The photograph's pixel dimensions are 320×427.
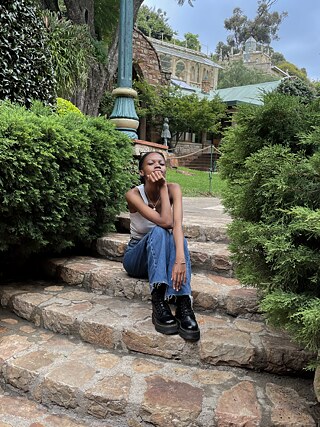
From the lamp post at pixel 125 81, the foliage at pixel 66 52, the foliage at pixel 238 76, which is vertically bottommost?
the lamp post at pixel 125 81

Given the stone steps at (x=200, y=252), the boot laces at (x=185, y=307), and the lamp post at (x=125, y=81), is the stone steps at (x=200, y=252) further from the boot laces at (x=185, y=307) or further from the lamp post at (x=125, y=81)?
the lamp post at (x=125, y=81)

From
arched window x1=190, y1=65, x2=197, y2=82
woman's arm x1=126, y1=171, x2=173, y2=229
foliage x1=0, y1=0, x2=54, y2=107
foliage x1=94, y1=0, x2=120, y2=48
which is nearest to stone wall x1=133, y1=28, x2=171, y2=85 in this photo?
foliage x1=94, y1=0, x2=120, y2=48

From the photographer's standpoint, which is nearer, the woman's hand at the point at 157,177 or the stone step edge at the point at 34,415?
the stone step edge at the point at 34,415

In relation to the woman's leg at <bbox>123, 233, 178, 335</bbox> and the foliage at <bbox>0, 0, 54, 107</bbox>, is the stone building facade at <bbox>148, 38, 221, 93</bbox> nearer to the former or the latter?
the foliage at <bbox>0, 0, 54, 107</bbox>

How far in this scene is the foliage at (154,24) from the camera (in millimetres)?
30600

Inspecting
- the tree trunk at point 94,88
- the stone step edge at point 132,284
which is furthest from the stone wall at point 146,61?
the stone step edge at point 132,284

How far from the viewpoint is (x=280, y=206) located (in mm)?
1597

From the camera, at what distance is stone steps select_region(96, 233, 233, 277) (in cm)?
271

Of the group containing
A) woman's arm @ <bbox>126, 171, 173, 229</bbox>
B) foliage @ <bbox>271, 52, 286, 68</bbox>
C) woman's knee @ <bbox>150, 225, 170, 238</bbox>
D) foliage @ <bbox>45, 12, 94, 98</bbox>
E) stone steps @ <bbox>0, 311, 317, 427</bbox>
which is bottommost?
stone steps @ <bbox>0, 311, 317, 427</bbox>

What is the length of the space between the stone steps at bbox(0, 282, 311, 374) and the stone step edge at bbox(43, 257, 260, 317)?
62mm

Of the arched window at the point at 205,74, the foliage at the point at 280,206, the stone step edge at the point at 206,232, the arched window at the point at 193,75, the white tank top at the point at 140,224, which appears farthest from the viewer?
the arched window at the point at 205,74

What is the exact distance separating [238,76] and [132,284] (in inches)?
1347

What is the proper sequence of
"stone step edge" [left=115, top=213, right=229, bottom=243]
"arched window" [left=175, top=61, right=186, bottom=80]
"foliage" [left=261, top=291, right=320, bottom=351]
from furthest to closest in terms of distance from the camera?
"arched window" [left=175, top=61, right=186, bottom=80]
"stone step edge" [left=115, top=213, right=229, bottom=243]
"foliage" [left=261, top=291, right=320, bottom=351]

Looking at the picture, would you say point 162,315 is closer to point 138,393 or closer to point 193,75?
point 138,393
